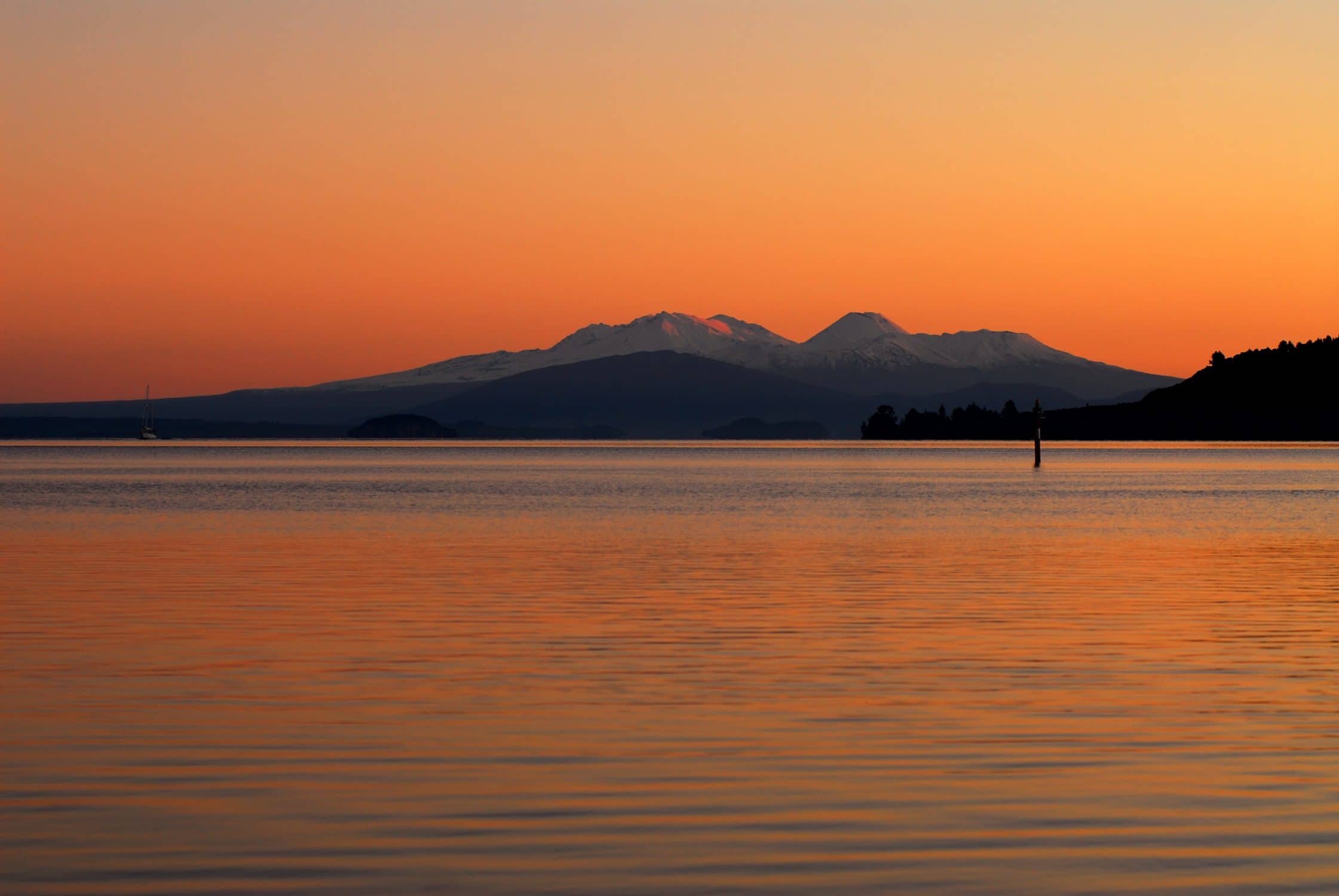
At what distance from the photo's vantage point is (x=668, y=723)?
19484mm

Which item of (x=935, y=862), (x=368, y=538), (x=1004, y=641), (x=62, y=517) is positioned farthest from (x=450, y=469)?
(x=935, y=862)

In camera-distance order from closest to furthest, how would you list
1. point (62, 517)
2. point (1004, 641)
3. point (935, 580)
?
1. point (1004, 641)
2. point (935, 580)
3. point (62, 517)

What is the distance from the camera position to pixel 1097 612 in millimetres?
32812

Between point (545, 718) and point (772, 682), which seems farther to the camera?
point (772, 682)

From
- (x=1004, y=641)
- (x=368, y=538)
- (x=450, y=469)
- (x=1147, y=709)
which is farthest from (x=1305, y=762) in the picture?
(x=450, y=469)

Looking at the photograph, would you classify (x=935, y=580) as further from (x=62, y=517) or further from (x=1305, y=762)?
(x=62, y=517)

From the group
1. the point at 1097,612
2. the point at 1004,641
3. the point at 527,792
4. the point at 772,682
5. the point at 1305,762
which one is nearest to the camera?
the point at 527,792

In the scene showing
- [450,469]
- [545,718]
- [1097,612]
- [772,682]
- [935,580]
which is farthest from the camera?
[450,469]

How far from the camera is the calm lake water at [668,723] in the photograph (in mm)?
13070

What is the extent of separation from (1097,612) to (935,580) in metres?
8.12

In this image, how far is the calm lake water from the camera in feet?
42.9

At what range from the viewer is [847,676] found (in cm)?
2352

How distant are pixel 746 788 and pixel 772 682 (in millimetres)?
7234

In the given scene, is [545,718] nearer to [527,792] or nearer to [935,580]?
[527,792]
